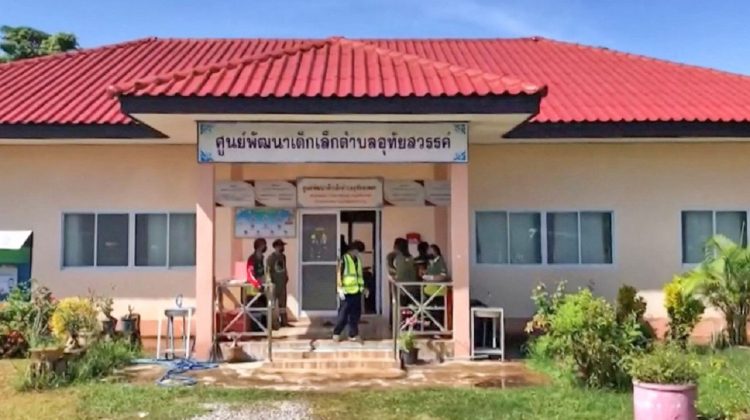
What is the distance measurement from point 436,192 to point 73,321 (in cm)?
566

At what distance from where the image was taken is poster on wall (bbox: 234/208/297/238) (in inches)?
509

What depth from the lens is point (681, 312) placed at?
1121 centimetres

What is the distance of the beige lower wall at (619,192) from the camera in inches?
502

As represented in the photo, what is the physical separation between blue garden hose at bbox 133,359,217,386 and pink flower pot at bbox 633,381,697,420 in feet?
17.3

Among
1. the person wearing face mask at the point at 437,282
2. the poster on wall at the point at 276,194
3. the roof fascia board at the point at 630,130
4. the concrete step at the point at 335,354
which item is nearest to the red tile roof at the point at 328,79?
the poster on wall at the point at 276,194

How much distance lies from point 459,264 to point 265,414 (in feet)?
13.5

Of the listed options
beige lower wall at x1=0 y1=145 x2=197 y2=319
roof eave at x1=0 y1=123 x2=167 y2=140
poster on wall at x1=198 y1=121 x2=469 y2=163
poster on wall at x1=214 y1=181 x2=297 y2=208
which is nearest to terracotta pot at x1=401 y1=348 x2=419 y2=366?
poster on wall at x1=198 y1=121 x2=469 y2=163

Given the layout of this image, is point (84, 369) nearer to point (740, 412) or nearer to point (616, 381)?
point (616, 381)

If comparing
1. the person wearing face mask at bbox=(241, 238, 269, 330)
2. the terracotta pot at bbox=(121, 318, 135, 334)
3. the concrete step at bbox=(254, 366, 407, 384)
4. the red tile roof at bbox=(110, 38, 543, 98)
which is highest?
the red tile roof at bbox=(110, 38, 543, 98)

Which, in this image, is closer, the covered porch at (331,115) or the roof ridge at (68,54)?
the covered porch at (331,115)

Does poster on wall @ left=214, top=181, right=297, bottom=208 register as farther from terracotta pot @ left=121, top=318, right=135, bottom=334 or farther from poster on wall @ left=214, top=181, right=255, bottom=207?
terracotta pot @ left=121, top=318, right=135, bottom=334

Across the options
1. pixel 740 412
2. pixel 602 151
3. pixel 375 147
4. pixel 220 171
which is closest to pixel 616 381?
pixel 740 412

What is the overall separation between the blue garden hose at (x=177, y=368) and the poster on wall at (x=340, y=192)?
10.7 feet

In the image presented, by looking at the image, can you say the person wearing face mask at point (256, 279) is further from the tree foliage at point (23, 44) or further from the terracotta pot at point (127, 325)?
the tree foliage at point (23, 44)
